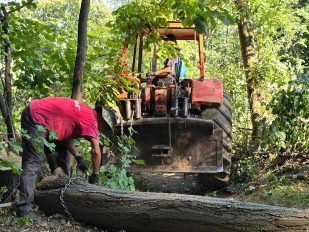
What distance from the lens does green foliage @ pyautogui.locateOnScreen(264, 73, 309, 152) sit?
6113mm

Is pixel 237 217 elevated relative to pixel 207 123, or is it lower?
lower

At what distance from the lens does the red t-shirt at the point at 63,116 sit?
13.8 feet

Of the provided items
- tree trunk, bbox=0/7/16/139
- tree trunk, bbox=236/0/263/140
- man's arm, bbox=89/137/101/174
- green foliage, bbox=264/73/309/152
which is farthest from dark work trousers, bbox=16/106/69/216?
tree trunk, bbox=236/0/263/140

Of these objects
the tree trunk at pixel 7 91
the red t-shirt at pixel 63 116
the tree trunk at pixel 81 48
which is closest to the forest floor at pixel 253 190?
the red t-shirt at pixel 63 116

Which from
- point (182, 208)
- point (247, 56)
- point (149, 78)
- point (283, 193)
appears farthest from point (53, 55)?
point (247, 56)

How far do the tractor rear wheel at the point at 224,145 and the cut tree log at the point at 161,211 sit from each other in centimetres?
255

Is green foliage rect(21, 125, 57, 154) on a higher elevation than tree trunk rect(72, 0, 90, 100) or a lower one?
lower

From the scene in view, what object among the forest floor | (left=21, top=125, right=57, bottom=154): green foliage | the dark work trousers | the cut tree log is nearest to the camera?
the cut tree log

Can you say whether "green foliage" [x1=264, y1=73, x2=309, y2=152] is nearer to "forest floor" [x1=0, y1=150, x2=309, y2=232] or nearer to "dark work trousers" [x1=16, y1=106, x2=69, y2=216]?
"forest floor" [x1=0, y1=150, x2=309, y2=232]

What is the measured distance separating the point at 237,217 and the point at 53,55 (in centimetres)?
327

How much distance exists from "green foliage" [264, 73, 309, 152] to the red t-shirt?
304cm

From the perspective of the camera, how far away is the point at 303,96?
5.89 metres

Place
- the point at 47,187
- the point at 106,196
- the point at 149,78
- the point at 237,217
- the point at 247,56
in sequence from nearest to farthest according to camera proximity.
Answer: the point at 237,217 < the point at 106,196 < the point at 47,187 < the point at 149,78 < the point at 247,56

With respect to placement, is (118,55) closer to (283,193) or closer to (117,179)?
(117,179)
